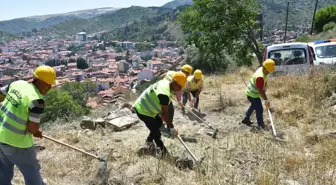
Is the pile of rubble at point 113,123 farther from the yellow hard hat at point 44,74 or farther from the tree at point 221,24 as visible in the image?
the tree at point 221,24

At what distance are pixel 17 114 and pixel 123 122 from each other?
3.69m

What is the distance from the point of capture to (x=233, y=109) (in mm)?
7719

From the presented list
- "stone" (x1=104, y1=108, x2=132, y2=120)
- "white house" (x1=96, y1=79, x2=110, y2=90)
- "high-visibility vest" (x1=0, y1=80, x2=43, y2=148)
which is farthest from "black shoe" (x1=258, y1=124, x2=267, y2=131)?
"white house" (x1=96, y1=79, x2=110, y2=90)

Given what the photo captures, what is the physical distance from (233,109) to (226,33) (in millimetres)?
6265

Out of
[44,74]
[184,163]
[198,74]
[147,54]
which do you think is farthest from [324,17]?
[147,54]

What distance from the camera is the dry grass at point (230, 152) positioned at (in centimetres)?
352

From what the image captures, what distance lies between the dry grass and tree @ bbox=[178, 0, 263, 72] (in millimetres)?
5970

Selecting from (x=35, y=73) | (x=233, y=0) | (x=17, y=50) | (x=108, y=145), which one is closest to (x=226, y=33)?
(x=233, y=0)

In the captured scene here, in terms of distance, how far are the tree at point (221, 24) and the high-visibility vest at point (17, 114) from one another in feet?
34.0

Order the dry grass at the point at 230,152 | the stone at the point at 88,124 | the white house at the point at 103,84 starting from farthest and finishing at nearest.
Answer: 1. the white house at the point at 103,84
2. the stone at the point at 88,124
3. the dry grass at the point at 230,152

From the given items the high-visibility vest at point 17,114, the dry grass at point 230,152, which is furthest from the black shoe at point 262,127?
the high-visibility vest at point 17,114

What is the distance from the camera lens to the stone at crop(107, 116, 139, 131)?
637cm

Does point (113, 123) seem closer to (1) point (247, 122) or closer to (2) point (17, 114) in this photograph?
(1) point (247, 122)

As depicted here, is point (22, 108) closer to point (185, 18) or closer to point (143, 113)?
point (143, 113)
